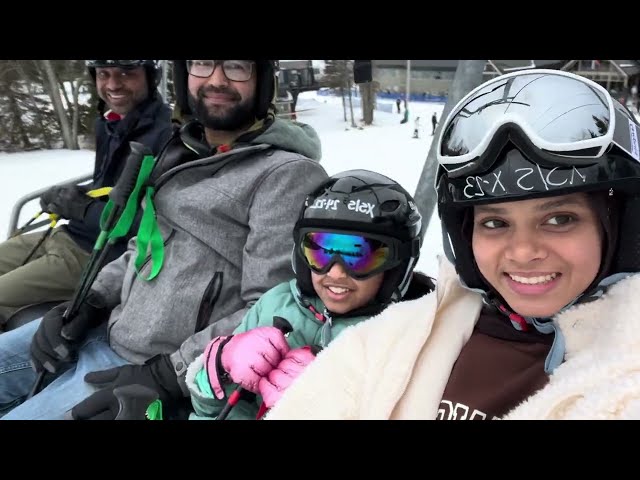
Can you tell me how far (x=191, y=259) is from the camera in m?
1.85

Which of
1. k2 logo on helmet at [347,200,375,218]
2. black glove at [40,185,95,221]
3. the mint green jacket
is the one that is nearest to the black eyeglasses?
k2 logo on helmet at [347,200,375,218]

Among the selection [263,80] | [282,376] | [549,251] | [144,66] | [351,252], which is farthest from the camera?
[144,66]

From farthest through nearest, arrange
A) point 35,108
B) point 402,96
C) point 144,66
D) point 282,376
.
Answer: point 402,96
point 35,108
point 144,66
point 282,376

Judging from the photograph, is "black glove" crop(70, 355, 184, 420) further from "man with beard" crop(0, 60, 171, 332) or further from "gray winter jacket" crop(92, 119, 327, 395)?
"man with beard" crop(0, 60, 171, 332)

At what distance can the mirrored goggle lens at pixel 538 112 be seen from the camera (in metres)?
1.07

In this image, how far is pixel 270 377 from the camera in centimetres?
141

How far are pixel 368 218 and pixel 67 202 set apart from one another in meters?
1.85

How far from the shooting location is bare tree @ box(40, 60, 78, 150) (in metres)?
13.3

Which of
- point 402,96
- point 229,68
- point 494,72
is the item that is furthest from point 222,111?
point 402,96

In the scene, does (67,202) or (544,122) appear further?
(67,202)

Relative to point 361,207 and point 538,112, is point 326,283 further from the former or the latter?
point 538,112
